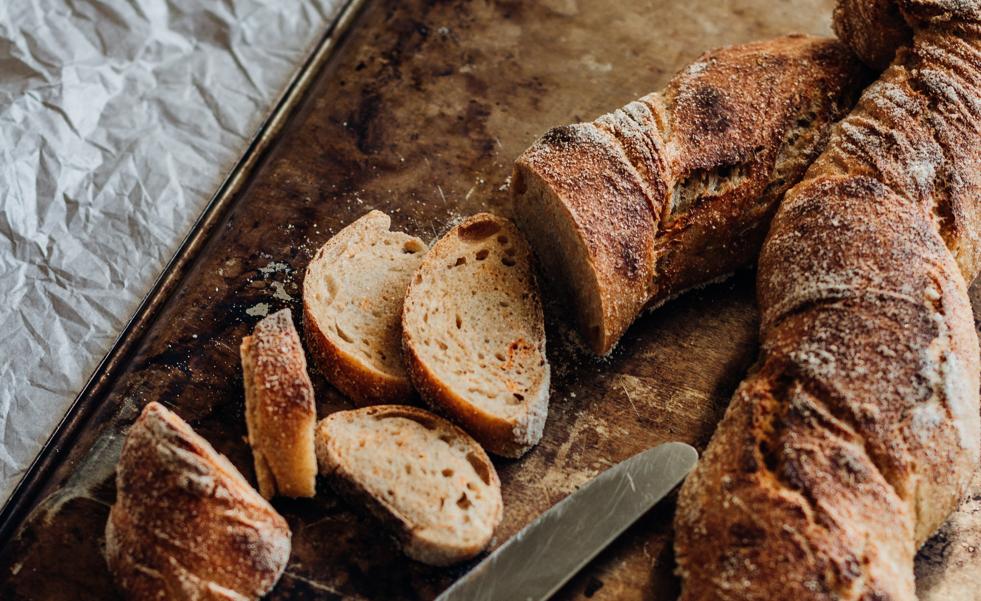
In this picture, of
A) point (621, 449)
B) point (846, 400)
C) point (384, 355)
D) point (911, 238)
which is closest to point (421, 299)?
point (384, 355)

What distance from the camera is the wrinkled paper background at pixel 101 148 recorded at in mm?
3082

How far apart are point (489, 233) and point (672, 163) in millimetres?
595

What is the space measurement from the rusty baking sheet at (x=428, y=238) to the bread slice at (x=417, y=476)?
114 millimetres

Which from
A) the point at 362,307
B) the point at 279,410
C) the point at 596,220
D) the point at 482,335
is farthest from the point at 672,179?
the point at 279,410

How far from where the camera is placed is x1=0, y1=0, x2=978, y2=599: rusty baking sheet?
248 centimetres

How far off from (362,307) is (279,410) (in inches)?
20.5

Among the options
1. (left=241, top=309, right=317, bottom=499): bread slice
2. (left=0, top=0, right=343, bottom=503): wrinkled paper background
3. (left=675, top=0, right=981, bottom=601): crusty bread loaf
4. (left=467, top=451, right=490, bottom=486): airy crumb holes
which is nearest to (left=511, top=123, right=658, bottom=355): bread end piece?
(left=675, top=0, right=981, bottom=601): crusty bread loaf

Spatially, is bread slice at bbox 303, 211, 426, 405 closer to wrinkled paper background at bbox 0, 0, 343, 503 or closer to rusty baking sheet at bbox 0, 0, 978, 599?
rusty baking sheet at bbox 0, 0, 978, 599

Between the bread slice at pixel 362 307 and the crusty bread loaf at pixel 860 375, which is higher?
the crusty bread loaf at pixel 860 375

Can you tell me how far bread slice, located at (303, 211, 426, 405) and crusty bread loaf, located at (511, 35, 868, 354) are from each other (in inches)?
17.4

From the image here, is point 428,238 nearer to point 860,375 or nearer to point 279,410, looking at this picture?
point 279,410

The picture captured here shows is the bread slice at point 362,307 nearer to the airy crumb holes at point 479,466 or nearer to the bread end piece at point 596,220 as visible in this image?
the airy crumb holes at point 479,466

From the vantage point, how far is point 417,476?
245 centimetres

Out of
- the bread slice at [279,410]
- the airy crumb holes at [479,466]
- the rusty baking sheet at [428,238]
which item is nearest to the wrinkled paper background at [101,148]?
the rusty baking sheet at [428,238]
